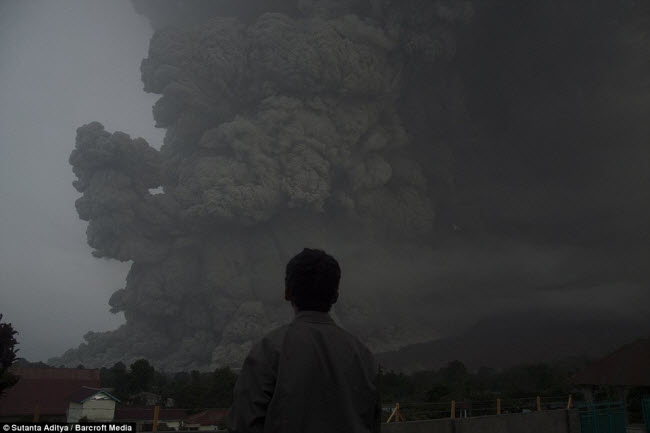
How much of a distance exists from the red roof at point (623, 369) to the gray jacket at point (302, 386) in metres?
24.0

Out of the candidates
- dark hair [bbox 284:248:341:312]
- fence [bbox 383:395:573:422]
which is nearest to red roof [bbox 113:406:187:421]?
fence [bbox 383:395:573:422]

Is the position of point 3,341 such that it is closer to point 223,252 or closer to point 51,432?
point 51,432

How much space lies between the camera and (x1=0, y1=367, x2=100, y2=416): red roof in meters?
30.1

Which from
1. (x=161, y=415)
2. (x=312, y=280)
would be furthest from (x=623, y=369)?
(x=312, y=280)

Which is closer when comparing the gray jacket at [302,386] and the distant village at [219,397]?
the gray jacket at [302,386]

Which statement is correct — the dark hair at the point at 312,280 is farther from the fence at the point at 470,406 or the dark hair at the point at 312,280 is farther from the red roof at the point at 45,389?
the red roof at the point at 45,389

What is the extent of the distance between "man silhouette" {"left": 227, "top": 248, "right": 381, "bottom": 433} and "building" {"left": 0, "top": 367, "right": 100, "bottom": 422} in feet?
102

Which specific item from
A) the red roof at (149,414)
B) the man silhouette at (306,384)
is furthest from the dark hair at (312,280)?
the red roof at (149,414)

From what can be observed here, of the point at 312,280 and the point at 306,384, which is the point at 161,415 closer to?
the point at 312,280

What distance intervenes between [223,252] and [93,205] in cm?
1860

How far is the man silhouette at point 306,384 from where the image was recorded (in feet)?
4.96

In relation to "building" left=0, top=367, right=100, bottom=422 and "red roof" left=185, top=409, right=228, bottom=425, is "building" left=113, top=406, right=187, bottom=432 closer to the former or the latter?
"red roof" left=185, top=409, right=228, bottom=425

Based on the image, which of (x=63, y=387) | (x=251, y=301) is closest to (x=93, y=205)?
(x=251, y=301)

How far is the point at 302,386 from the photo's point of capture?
153cm
